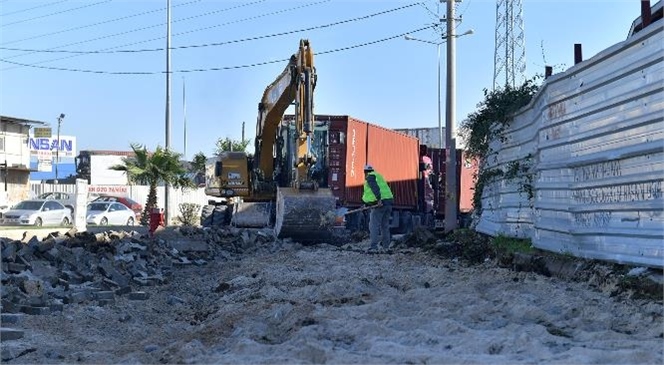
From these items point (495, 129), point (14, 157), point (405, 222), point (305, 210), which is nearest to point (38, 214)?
point (14, 157)

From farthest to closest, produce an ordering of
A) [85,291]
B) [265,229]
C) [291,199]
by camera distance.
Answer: [265,229] < [291,199] < [85,291]

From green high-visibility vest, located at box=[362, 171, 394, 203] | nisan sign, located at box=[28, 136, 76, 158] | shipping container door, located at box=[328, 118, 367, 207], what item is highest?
nisan sign, located at box=[28, 136, 76, 158]

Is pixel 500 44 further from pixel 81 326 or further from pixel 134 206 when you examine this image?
pixel 81 326

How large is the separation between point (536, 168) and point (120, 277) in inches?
236

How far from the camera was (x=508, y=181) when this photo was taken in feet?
39.4

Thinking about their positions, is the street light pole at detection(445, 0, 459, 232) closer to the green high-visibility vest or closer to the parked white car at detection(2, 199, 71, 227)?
the green high-visibility vest

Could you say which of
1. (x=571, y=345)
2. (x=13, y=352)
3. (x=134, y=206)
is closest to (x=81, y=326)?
(x=13, y=352)

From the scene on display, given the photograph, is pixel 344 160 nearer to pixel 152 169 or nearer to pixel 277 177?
pixel 277 177

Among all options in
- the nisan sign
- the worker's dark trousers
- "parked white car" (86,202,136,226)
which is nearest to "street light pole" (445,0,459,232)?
the worker's dark trousers

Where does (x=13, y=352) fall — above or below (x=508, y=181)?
below

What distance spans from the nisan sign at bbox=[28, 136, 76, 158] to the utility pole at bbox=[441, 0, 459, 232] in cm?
4833

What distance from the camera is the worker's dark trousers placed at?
588 inches

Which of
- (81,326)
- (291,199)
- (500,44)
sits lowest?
(81,326)

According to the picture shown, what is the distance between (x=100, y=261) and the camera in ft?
38.2
